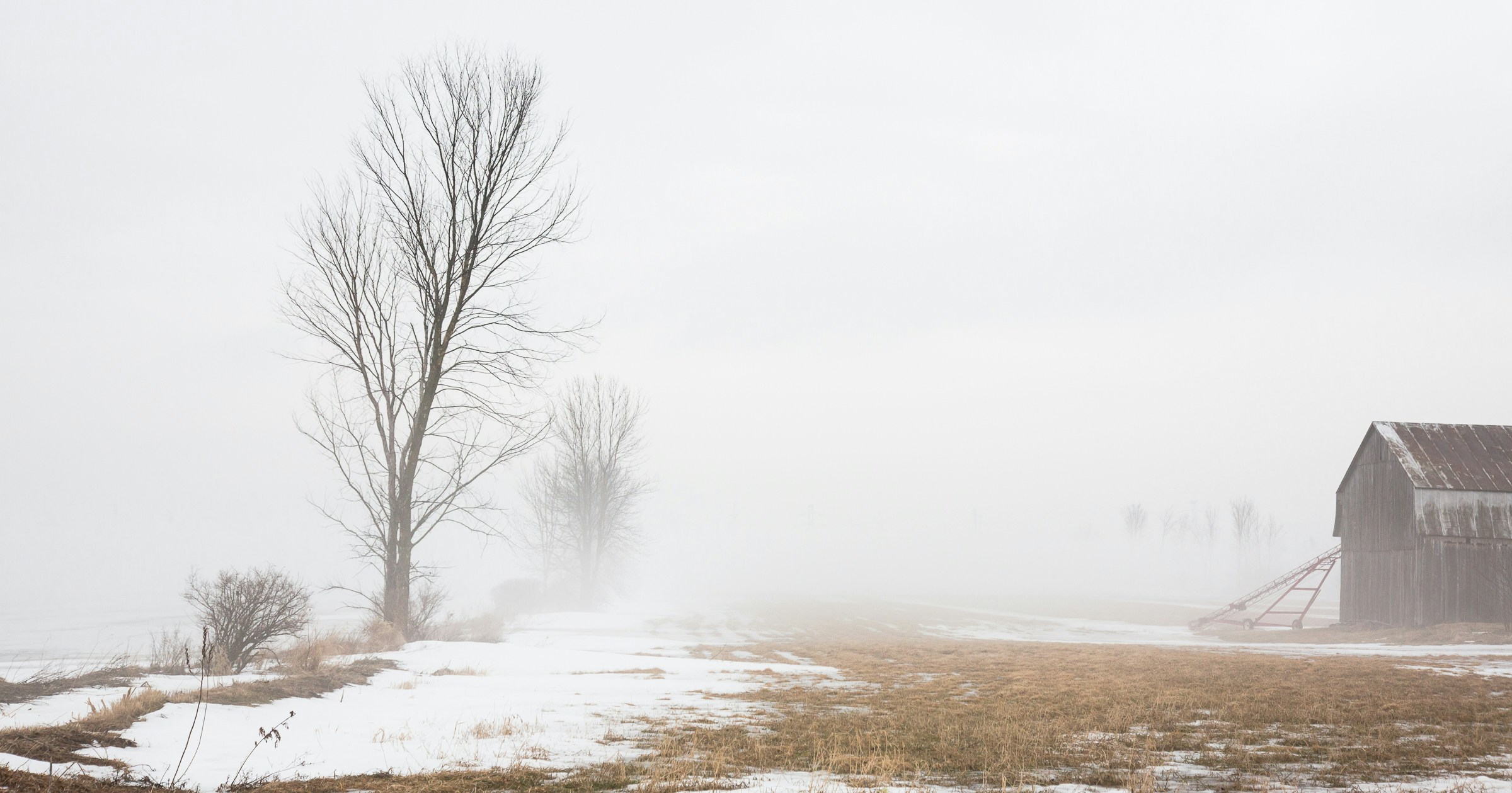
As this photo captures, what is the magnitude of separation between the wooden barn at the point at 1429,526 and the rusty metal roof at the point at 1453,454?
0.12 feet

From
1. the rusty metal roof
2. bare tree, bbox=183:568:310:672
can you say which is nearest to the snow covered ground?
bare tree, bbox=183:568:310:672

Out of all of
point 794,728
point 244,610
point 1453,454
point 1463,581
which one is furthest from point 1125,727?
point 1453,454

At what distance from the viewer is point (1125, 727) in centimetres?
823

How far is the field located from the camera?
5617mm

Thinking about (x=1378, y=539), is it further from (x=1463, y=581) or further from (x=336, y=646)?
(x=336, y=646)

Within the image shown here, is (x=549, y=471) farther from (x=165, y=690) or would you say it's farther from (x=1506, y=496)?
(x=1506, y=496)

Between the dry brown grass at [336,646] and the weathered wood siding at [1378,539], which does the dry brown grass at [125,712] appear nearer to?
the dry brown grass at [336,646]

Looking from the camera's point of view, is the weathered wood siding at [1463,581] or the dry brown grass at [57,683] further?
the weathered wood siding at [1463,581]

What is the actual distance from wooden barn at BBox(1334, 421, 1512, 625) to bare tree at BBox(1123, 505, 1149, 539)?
269 ft

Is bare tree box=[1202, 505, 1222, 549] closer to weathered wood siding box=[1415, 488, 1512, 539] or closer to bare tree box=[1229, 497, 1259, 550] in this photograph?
bare tree box=[1229, 497, 1259, 550]

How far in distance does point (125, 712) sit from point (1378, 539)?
38.1 meters

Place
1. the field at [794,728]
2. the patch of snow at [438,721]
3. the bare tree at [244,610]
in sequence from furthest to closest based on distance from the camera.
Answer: the bare tree at [244,610], the patch of snow at [438,721], the field at [794,728]

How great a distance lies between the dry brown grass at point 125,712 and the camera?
499 centimetres

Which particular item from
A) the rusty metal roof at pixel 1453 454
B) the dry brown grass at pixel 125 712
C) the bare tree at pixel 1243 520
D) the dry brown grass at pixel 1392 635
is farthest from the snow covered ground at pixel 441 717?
the bare tree at pixel 1243 520
